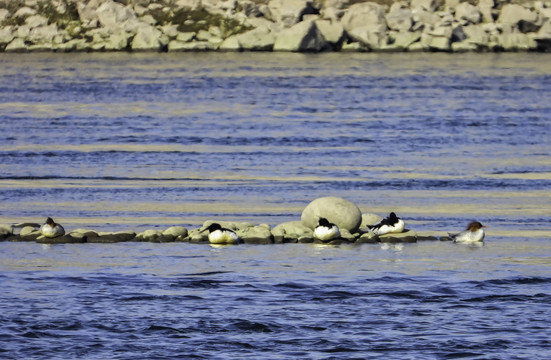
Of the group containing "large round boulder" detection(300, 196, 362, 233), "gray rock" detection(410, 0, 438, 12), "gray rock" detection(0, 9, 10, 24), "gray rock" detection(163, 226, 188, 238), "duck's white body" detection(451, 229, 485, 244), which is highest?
"gray rock" detection(410, 0, 438, 12)

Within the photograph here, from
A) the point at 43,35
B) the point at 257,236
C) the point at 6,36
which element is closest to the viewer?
the point at 257,236

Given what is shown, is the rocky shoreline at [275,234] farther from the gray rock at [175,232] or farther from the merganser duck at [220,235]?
the merganser duck at [220,235]

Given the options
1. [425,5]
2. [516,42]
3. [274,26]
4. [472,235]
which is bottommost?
[472,235]

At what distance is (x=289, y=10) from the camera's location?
96.1 meters

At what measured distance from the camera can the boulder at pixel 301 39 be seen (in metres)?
91.8

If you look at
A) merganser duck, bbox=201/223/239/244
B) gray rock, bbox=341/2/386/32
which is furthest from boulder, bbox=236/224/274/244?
gray rock, bbox=341/2/386/32

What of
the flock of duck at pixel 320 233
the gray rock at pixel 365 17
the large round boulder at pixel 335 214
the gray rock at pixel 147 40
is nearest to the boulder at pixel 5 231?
the flock of duck at pixel 320 233

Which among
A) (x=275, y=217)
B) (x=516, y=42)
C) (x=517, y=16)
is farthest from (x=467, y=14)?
(x=275, y=217)

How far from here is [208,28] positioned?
10150 centimetres

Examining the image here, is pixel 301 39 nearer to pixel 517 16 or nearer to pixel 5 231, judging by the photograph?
pixel 517 16

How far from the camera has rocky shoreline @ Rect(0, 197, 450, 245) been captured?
21750mm

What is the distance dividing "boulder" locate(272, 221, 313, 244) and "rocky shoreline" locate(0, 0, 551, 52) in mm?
69817

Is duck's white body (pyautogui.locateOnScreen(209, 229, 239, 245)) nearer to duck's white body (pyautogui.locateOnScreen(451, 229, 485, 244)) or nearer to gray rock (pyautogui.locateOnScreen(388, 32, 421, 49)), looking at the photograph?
duck's white body (pyautogui.locateOnScreen(451, 229, 485, 244))

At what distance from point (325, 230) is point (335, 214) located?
94 cm
